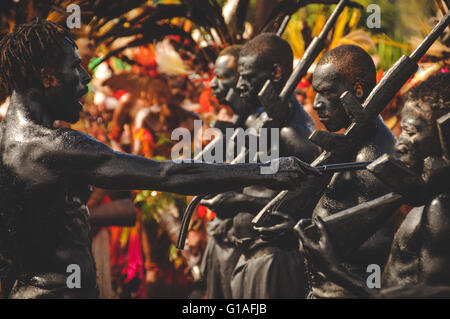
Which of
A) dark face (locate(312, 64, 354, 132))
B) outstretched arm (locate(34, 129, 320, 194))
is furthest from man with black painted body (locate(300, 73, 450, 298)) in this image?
dark face (locate(312, 64, 354, 132))

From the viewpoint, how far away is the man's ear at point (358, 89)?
3.70 metres

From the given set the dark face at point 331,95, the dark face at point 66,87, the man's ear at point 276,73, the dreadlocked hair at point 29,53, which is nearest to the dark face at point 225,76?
the man's ear at point 276,73

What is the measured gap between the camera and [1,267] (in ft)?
10.0

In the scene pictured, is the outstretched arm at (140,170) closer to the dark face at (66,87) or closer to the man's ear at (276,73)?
the dark face at (66,87)

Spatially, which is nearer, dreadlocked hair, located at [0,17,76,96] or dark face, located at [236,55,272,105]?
dreadlocked hair, located at [0,17,76,96]

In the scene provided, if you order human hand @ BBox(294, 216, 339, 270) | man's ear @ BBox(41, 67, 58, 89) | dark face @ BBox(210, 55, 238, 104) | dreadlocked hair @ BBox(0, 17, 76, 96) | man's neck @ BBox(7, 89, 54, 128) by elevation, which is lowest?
human hand @ BBox(294, 216, 339, 270)

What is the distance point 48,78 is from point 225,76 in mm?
2595

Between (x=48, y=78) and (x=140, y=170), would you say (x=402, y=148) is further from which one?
(x=48, y=78)

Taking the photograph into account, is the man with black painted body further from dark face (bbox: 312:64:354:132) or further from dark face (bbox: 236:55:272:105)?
dark face (bbox: 236:55:272:105)

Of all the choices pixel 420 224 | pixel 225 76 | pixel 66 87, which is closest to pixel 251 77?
pixel 225 76

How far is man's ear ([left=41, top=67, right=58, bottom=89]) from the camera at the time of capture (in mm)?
3090

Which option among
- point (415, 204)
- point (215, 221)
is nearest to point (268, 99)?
point (215, 221)

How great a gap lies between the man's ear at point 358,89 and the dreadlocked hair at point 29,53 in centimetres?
157

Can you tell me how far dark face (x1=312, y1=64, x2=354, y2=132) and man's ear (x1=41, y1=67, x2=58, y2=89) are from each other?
1.43 meters
